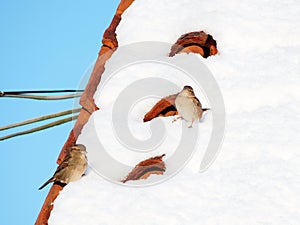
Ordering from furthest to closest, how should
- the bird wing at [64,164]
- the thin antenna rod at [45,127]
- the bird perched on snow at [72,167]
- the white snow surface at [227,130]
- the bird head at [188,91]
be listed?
the thin antenna rod at [45,127] < the bird head at [188,91] < the bird wing at [64,164] < the bird perched on snow at [72,167] < the white snow surface at [227,130]

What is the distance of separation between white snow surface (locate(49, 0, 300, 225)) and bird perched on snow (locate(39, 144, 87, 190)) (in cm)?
6

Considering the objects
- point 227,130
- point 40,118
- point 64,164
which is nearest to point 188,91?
point 227,130

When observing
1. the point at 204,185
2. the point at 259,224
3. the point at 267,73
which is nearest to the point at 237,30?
the point at 267,73

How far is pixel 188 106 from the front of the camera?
116 inches

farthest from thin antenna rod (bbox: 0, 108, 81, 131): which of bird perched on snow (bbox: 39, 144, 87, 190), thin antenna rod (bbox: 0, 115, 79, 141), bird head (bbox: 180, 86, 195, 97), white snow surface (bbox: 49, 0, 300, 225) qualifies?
bird head (bbox: 180, 86, 195, 97)

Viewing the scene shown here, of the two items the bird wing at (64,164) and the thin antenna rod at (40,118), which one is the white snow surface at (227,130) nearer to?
the bird wing at (64,164)

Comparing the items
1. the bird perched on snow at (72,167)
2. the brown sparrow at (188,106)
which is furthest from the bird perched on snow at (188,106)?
the bird perched on snow at (72,167)

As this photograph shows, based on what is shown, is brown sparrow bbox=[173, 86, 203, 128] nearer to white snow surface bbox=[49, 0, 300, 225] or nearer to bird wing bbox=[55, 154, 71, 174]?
white snow surface bbox=[49, 0, 300, 225]

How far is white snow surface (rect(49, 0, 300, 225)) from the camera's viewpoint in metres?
2.26

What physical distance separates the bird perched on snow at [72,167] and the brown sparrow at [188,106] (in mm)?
504

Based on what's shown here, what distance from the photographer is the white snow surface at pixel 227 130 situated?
7.41 ft

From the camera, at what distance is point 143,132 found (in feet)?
9.84

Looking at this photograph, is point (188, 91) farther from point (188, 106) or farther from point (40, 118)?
point (40, 118)

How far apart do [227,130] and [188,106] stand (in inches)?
9.8
